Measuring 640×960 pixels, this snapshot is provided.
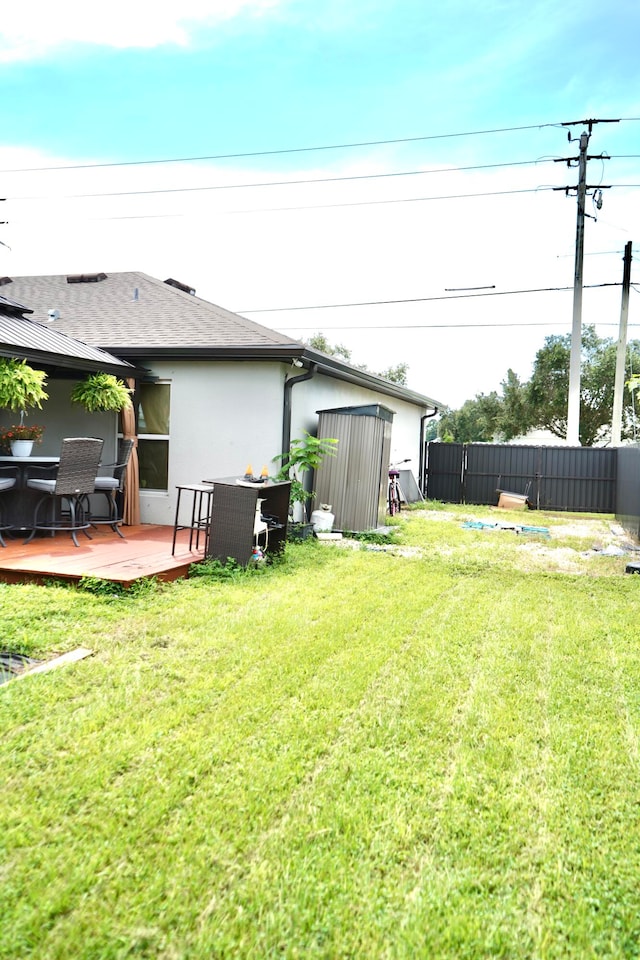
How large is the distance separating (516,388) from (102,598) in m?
28.4

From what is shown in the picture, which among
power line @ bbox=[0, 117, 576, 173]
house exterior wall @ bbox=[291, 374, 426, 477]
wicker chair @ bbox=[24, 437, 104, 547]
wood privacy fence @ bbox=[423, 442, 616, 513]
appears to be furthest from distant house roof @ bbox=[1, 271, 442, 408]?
power line @ bbox=[0, 117, 576, 173]

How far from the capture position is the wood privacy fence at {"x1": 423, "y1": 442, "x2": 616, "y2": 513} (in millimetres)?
14836

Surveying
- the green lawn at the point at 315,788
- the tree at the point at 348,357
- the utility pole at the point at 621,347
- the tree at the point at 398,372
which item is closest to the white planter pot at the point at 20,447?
the green lawn at the point at 315,788

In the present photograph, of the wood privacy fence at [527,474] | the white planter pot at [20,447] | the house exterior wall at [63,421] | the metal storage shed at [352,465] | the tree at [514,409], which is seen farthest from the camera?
the tree at [514,409]

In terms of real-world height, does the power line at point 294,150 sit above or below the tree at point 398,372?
above

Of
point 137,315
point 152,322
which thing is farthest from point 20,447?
point 137,315

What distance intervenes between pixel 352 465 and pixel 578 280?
12.7 m

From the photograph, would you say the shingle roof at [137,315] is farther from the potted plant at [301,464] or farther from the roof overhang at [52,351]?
the potted plant at [301,464]

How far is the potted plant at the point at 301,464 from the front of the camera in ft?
25.2

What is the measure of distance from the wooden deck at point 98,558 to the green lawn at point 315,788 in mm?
709

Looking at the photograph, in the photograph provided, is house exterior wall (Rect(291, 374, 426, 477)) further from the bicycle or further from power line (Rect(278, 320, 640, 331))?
power line (Rect(278, 320, 640, 331))

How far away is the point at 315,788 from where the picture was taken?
2.27 metres

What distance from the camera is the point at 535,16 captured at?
28.8 feet

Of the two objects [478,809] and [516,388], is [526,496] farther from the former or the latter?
[516,388]
